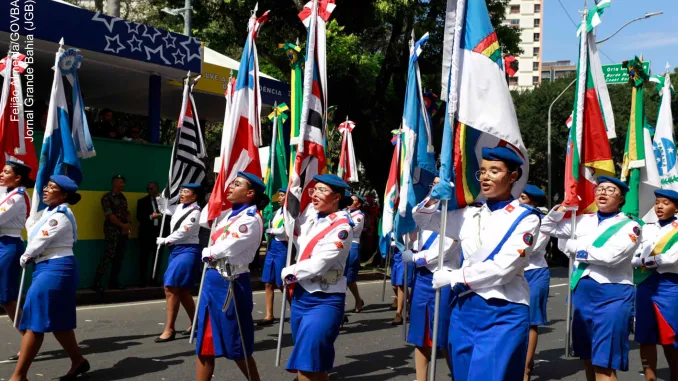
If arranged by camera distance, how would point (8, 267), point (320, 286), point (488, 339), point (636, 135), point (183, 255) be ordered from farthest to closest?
point (636, 135)
point (183, 255)
point (8, 267)
point (320, 286)
point (488, 339)

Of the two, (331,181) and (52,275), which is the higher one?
(331,181)

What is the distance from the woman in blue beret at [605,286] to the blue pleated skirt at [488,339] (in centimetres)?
176

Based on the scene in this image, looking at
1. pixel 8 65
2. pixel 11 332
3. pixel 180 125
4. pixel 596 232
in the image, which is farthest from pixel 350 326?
pixel 8 65

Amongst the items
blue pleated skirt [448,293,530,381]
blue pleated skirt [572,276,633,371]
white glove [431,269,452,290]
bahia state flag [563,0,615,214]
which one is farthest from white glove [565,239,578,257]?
white glove [431,269,452,290]

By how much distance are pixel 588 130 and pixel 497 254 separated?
123 inches

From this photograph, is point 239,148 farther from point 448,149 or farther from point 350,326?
point 350,326

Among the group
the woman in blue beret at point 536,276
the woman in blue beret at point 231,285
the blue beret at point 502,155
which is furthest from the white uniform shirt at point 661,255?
the woman in blue beret at point 231,285

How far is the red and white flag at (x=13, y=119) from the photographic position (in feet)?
30.1

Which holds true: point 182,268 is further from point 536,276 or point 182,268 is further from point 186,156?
point 536,276

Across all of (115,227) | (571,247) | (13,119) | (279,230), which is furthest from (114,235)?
(571,247)

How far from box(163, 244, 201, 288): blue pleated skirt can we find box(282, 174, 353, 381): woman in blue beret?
3.44 meters

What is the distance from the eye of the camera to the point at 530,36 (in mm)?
107250

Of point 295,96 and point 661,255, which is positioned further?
point 295,96

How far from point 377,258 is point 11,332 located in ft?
38.6
